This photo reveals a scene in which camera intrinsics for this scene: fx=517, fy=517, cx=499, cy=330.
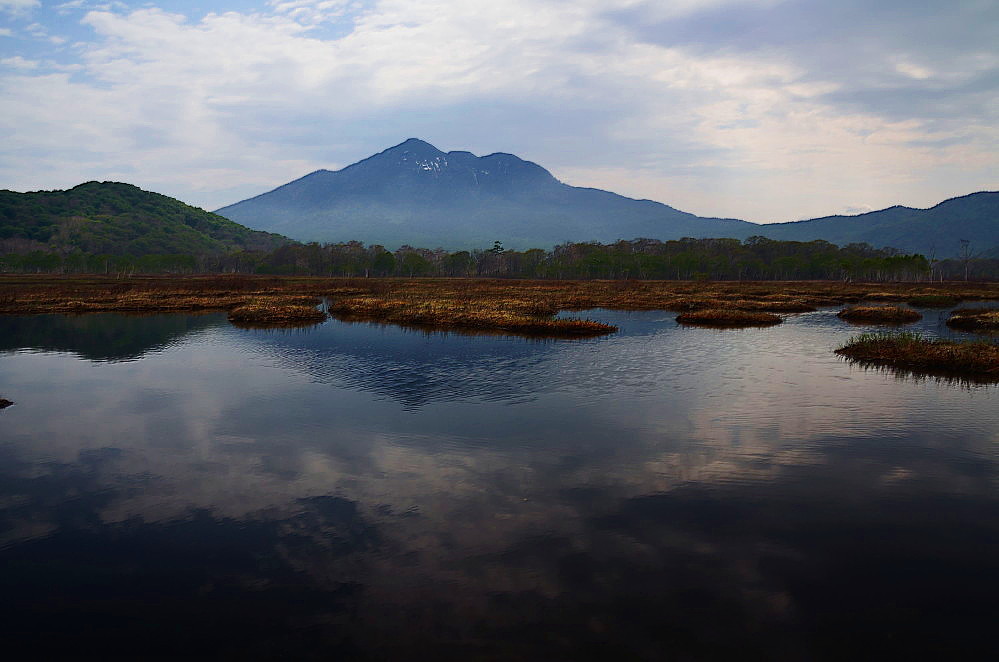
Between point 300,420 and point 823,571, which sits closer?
point 823,571

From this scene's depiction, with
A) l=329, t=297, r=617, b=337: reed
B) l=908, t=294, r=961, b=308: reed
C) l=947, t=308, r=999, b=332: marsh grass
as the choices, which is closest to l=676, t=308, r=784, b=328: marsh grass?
l=329, t=297, r=617, b=337: reed

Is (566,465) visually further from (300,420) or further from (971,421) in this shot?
(971,421)

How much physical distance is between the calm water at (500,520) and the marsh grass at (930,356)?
4.47 meters

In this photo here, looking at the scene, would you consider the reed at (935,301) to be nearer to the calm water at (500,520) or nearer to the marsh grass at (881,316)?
the marsh grass at (881,316)

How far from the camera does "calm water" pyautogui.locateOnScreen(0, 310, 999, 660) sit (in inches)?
348

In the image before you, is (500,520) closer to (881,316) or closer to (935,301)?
(881,316)

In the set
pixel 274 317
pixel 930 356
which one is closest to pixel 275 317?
pixel 274 317

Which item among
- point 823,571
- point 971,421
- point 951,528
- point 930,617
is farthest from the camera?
point 971,421

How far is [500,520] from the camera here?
1266cm

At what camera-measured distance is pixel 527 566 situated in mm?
10648

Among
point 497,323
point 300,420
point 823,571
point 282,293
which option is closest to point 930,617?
point 823,571

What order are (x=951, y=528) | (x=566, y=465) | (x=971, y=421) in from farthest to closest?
(x=971, y=421), (x=566, y=465), (x=951, y=528)

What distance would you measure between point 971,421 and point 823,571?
16227 mm

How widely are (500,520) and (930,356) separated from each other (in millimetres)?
32703
